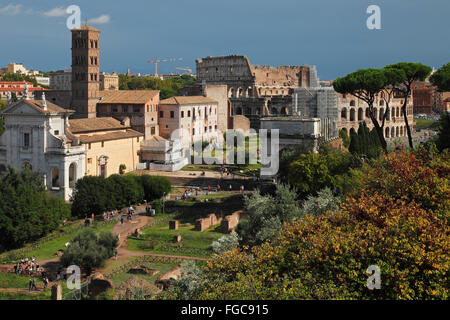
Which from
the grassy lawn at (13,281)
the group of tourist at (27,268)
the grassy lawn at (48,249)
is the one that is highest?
the grassy lawn at (48,249)

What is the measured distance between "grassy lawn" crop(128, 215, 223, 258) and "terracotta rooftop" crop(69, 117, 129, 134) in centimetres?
1487

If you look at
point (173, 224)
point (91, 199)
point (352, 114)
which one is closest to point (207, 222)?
point (173, 224)

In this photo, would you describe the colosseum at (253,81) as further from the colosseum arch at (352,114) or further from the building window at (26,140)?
the building window at (26,140)

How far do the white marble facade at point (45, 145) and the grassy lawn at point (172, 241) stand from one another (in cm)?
1175

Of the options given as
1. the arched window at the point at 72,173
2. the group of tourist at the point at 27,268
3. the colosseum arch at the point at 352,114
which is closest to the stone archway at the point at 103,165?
the arched window at the point at 72,173

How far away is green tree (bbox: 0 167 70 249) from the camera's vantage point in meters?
32.9

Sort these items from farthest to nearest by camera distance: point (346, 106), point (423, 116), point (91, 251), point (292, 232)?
1. point (423, 116)
2. point (346, 106)
3. point (91, 251)
4. point (292, 232)

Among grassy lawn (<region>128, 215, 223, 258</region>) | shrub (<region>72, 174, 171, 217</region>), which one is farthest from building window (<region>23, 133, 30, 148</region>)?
grassy lawn (<region>128, 215, 223, 258</region>)

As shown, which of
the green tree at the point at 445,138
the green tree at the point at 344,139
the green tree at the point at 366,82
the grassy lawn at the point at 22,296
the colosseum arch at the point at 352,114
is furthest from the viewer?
the colosseum arch at the point at 352,114

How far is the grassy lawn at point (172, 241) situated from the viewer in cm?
3191
